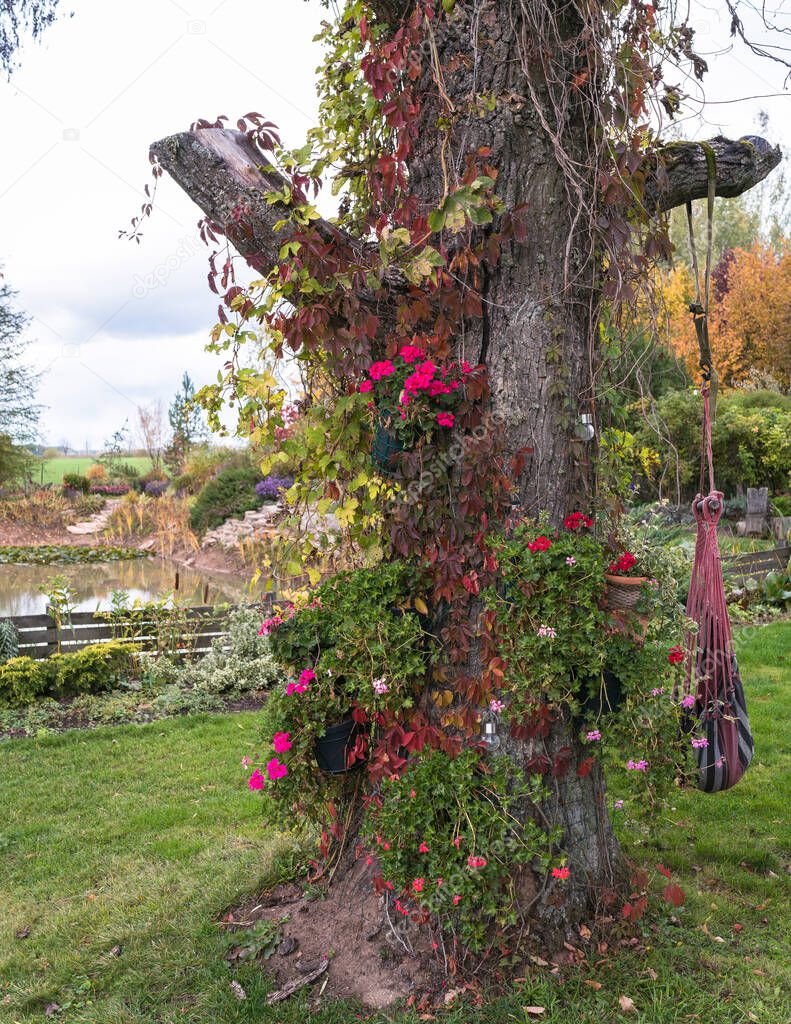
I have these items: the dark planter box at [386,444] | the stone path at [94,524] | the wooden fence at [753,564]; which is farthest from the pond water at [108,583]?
the dark planter box at [386,444]

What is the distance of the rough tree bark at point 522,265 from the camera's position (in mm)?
2463

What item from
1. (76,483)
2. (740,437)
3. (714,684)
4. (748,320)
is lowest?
(714,684)

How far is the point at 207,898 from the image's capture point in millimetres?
2973

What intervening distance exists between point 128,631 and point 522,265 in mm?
5253

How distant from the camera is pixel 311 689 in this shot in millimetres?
2545

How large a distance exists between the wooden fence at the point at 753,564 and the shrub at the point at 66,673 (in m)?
5.88

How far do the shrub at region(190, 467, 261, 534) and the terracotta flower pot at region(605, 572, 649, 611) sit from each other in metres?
13.4

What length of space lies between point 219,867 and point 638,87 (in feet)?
10.9

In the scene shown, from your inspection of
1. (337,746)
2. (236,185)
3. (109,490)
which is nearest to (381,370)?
(236,185)

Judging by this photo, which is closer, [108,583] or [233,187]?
[233,187]

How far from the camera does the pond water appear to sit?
10289 mm

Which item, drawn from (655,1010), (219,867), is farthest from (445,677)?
(219,867)

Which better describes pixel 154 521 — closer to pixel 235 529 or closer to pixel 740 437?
pixel 235 529

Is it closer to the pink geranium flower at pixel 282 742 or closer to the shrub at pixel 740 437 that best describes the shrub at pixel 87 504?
the shrub at pixel 740 437
